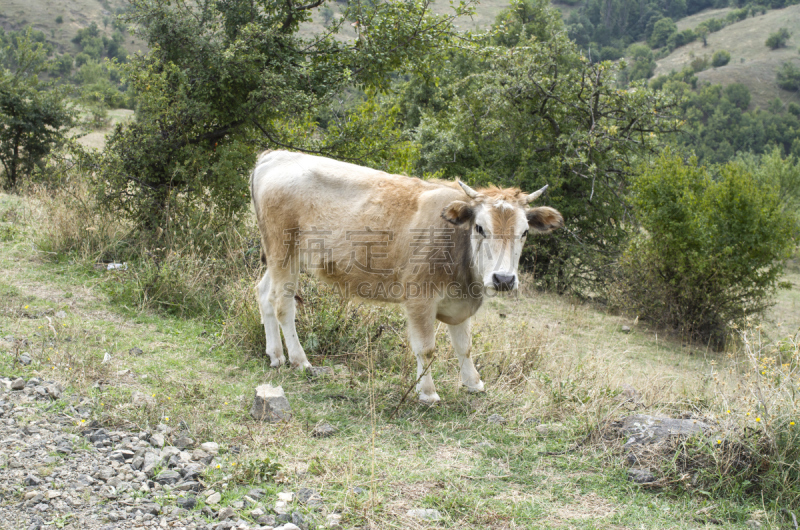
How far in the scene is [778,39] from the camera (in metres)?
92.8

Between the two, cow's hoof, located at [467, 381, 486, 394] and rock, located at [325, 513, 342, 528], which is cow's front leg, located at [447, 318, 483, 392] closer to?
cow's hoof, located at [467, 381, 486, 394]

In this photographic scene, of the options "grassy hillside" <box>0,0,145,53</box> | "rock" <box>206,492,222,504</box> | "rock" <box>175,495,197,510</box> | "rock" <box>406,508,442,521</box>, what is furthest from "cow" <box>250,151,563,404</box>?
"grassy hillside" <box>0,0,145,53</box>

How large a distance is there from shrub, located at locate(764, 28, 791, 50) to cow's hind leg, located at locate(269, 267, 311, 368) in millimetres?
112309

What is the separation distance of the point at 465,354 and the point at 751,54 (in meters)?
113

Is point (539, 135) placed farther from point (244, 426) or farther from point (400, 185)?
point (244, 426)

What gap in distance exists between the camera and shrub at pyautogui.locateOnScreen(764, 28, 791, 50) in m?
92.6

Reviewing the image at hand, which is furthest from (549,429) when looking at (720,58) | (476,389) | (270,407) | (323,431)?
(720,58)

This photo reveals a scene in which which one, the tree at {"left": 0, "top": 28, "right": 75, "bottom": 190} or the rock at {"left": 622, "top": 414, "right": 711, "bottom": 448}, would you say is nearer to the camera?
the rock at {"left": 622, "top": 414, "right": 711, "bottom": 448}

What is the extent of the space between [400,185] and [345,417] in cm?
231

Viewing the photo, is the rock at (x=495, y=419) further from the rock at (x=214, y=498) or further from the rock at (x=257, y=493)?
the rock at (x=214, y=498)

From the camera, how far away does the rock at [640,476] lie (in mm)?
4059

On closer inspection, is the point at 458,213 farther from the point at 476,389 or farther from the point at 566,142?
the point at 566,142

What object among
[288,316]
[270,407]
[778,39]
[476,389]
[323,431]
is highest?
[778,39]

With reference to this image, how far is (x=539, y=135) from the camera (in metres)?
12.7
